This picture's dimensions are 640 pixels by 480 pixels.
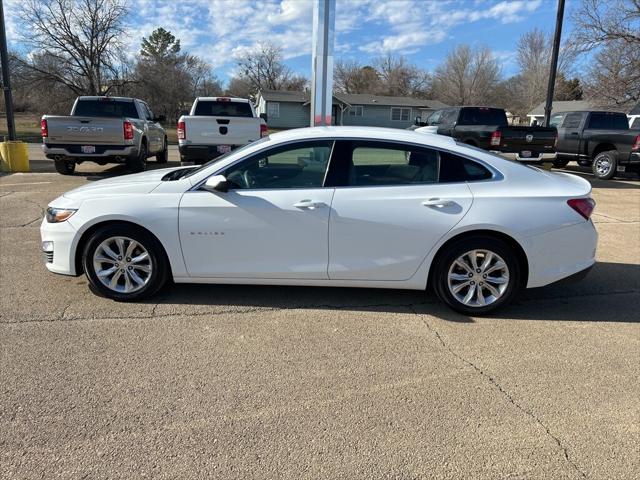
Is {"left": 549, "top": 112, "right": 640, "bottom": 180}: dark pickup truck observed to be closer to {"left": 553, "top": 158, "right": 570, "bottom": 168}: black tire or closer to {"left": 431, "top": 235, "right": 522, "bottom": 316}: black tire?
{"left": 553, "top": 158, "right": 570, "bottom": 168}: black tire

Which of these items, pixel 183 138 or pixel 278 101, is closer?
pixel 183 138

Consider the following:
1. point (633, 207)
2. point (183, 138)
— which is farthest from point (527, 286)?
point (183, 138)

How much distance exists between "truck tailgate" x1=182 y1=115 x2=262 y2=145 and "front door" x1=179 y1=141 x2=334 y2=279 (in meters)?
7.10

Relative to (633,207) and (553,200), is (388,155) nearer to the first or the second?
(553,200)

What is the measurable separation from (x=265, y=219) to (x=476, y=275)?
186cm

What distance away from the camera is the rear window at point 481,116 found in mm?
15414

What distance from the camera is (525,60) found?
7756 centimetres

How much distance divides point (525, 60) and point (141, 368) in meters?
86.3

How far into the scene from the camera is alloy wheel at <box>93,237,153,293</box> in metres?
4.31

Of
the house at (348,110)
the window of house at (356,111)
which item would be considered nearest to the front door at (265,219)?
the house at (348,110)

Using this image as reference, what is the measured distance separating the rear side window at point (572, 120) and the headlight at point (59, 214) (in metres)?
15.3

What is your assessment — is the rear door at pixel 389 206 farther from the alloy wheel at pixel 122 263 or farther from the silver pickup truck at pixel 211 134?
the silver pickup truck at pixel 211 134

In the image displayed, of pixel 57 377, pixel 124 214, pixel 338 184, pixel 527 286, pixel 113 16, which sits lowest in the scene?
pixel 57 377

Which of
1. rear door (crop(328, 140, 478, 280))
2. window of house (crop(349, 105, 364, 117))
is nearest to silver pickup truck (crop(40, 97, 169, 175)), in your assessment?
rear door (crop(328, 140, 478, 280))
